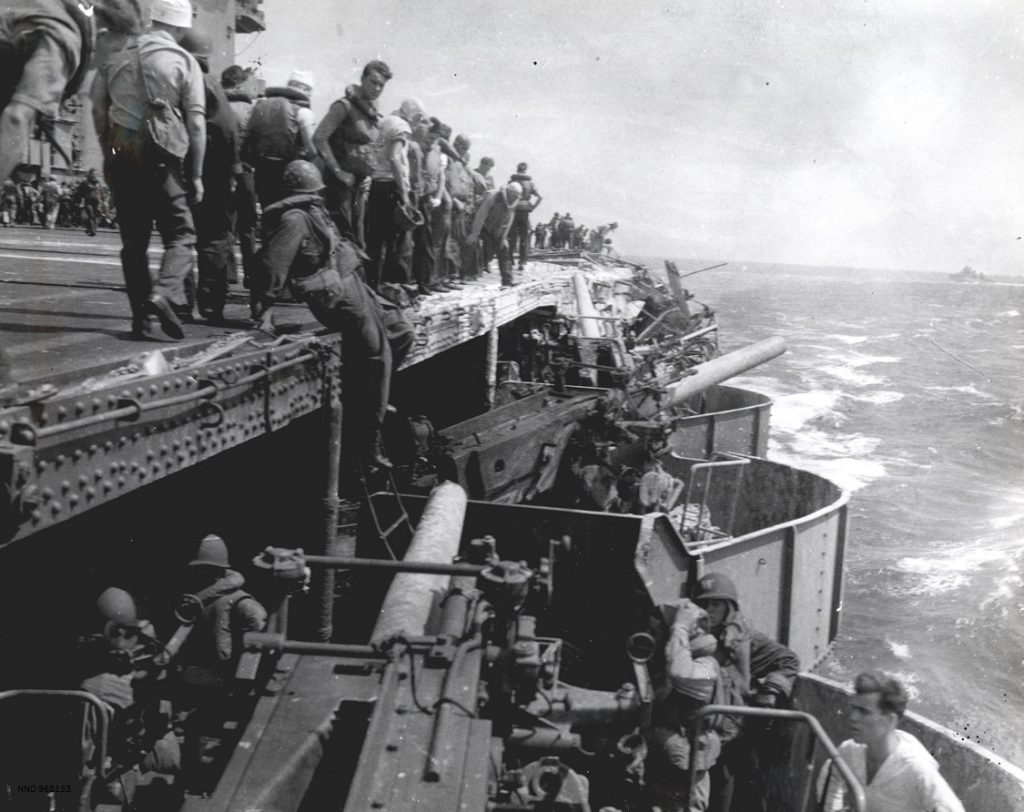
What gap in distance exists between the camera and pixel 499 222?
55.3 feet

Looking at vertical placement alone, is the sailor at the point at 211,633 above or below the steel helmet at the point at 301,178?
below

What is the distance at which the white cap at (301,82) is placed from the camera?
848cm

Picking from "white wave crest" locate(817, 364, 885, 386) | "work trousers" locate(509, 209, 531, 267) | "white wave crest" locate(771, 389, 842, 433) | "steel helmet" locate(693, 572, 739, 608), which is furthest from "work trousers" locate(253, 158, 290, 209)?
"white wave crest" locate(817, 364, 885, 386)

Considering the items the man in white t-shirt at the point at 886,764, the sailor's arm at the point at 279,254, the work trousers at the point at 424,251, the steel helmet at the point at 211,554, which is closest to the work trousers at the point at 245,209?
the sailor's arm at the point at 279,254

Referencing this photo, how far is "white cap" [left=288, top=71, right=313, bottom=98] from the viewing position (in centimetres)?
848

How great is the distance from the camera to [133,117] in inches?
221

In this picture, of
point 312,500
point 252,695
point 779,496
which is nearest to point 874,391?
point 779,496

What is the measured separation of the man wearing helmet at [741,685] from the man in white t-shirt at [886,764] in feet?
4.27

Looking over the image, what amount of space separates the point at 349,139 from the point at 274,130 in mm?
995

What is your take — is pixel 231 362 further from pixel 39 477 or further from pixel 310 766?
pixel 310 766

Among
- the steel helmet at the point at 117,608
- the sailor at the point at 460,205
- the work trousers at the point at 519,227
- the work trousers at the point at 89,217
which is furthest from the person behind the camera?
the work trousers at the point at 89,217

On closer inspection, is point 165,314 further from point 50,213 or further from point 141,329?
point 50,213

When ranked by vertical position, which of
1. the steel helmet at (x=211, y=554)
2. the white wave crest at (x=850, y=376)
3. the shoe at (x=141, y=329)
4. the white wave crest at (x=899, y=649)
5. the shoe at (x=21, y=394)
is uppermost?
the shoe at (x=141, y=329)

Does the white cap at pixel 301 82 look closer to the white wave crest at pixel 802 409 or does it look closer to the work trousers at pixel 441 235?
the work trousers at pixel 441 235
